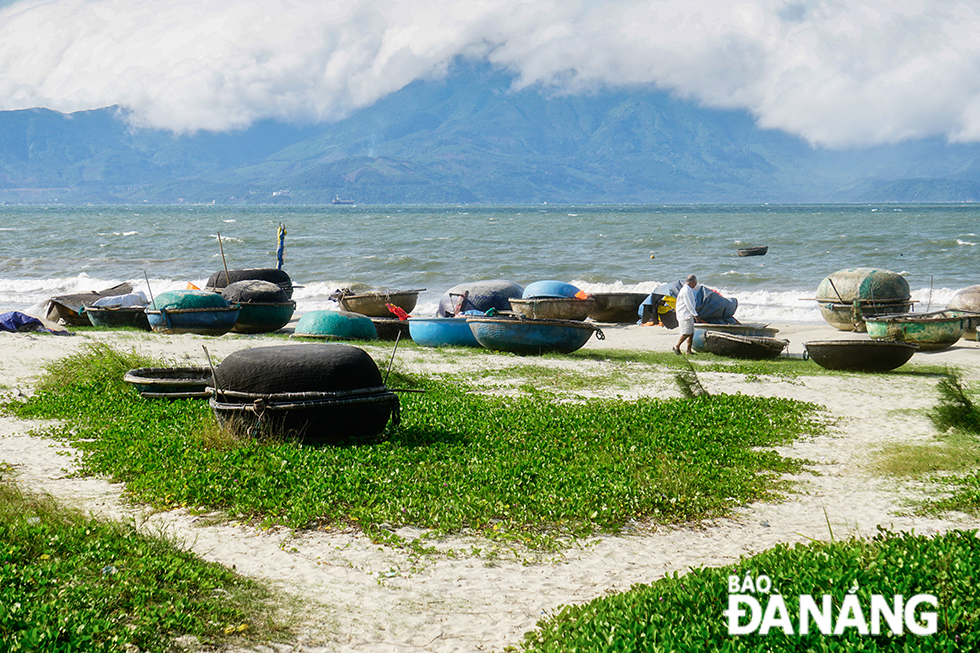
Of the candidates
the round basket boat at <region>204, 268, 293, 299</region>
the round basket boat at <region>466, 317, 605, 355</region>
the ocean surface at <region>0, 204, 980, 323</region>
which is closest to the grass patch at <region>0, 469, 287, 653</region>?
the round basket boat at <region>466, 317, 605, 355</region>

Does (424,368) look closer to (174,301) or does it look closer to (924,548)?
(174,301)

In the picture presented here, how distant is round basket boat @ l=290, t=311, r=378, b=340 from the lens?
2150cm

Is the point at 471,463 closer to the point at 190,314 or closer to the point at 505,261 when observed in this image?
the point at 190,314

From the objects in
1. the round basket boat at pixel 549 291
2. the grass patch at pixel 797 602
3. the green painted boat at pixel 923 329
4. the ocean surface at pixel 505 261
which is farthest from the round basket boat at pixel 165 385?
the ocean surface at pixel 505 261

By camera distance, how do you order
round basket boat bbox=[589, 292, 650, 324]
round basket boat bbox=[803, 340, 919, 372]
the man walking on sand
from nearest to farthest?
1. round basket boat bbox=[803, 340, 919, 372]
2. the man walking on sand
3. round basket boat bbox=[589, 292, 650, 324]

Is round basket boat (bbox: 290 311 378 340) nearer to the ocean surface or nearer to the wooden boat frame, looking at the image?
the wooden boat frame

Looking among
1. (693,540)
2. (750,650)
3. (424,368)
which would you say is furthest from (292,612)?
(424,368)

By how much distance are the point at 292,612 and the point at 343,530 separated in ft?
5.68

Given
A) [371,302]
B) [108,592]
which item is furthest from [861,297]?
[108,592]

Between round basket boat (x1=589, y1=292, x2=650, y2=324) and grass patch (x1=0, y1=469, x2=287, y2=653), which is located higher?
grass patch (x1=0, y1=469, x2=287, y2=653)

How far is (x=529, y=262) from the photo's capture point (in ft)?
175

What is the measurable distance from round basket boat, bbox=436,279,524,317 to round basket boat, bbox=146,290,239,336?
20.0 ft

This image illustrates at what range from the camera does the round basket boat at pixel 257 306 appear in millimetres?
25266

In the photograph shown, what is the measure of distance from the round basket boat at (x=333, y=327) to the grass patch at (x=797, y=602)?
651 inches
